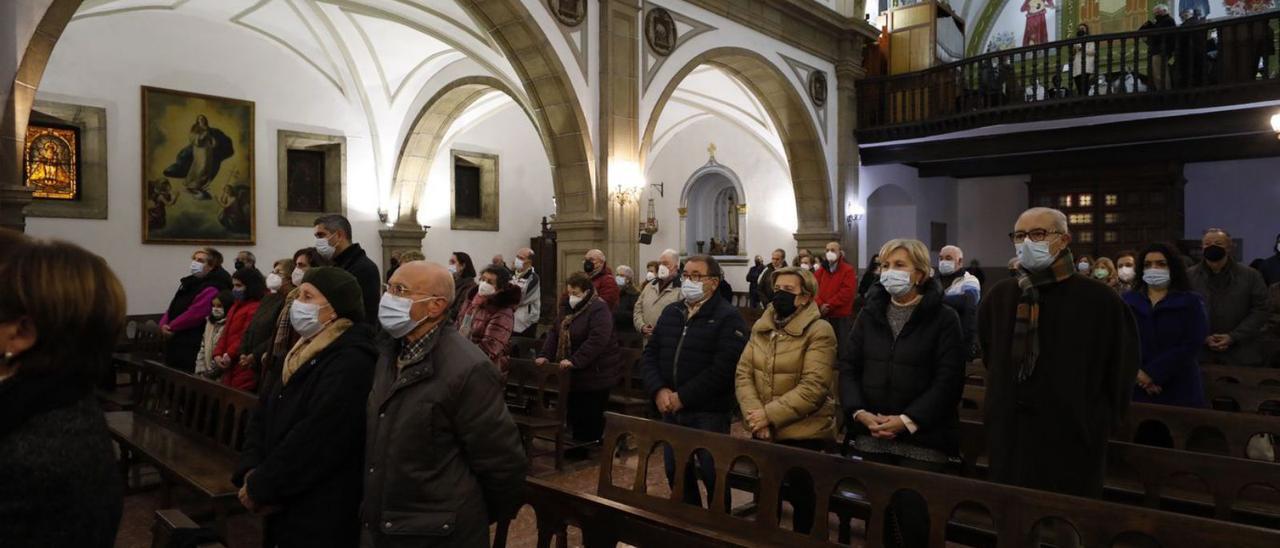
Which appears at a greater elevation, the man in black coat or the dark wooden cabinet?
the dark wooden cabinet

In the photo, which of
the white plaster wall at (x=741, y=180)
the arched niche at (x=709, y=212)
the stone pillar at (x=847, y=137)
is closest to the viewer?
the stone pillar at (x=847, y=137)

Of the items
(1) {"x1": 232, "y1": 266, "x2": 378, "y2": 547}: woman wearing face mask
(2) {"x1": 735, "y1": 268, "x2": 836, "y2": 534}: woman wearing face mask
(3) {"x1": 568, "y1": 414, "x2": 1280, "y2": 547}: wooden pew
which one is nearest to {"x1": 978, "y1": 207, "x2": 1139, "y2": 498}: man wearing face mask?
(3) {"x1": 568, "y1": 414, "x2": 1280, "y2": 547}: wooden pew

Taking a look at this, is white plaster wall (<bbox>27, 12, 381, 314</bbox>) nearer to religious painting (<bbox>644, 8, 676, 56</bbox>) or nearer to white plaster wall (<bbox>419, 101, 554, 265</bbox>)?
white plaster wall (<bbox>419, 101, 554, 265</bbox>)

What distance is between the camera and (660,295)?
22.9 ft

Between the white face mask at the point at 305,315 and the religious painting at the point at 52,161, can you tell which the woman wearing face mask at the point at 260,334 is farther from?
the religious painting at the point at 52,161

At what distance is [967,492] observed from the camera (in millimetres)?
2412

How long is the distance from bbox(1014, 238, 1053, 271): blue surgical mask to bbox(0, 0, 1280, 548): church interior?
18mm

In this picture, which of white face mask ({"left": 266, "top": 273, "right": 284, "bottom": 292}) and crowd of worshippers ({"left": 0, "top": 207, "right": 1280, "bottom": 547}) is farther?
white face mask ({"left": 266, "top": 273, "right": 284, "bottom": 292})

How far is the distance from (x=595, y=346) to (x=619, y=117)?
4.87 meters

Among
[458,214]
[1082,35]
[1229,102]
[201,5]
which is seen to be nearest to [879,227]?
[1082,35]

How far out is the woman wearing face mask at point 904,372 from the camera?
3.18 m

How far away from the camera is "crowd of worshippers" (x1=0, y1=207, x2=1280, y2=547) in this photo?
1.36 meters

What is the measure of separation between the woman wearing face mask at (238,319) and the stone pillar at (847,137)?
442 inches

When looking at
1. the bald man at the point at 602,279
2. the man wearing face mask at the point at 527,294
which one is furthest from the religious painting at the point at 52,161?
the bald man at the point at 602,279
